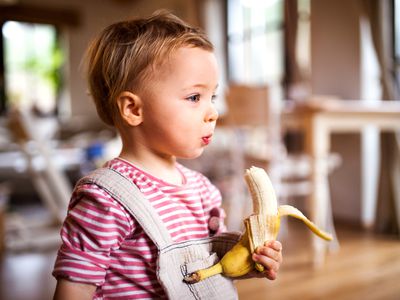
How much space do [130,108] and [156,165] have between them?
0.37ft

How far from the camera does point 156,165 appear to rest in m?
0.77

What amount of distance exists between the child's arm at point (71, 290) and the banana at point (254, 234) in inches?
6.1

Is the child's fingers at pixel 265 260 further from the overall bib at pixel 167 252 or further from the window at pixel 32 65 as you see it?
the window at pixel 32 65

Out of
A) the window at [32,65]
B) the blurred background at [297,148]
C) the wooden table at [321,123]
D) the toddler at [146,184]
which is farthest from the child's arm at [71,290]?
the window at [32,65]

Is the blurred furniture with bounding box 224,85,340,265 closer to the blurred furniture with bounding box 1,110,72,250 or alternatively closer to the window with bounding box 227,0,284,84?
the blurred furniture with bounding box 1,110,72,250

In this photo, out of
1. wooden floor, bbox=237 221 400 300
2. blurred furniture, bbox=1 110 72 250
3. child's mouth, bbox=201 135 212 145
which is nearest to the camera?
child's mouth, bbox=201 135 212 145

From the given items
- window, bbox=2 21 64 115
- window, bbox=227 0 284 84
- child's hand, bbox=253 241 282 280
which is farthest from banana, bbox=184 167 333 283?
window, bbox=2 21 64 115

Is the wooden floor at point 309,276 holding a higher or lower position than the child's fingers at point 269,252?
lower

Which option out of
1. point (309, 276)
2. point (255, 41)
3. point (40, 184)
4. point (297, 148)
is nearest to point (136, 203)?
point (309, 276)

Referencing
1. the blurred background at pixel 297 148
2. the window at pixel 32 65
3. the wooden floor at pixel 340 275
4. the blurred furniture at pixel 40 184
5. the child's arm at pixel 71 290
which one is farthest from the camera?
the window at pixel 32 65

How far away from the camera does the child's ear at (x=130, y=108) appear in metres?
0.73

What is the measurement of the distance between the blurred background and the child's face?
0.25 metres

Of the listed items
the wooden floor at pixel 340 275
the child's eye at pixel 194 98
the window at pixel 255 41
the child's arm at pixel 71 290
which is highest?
the window at pixel 255 41

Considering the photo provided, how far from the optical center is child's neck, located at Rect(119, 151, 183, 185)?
2.51 feet
